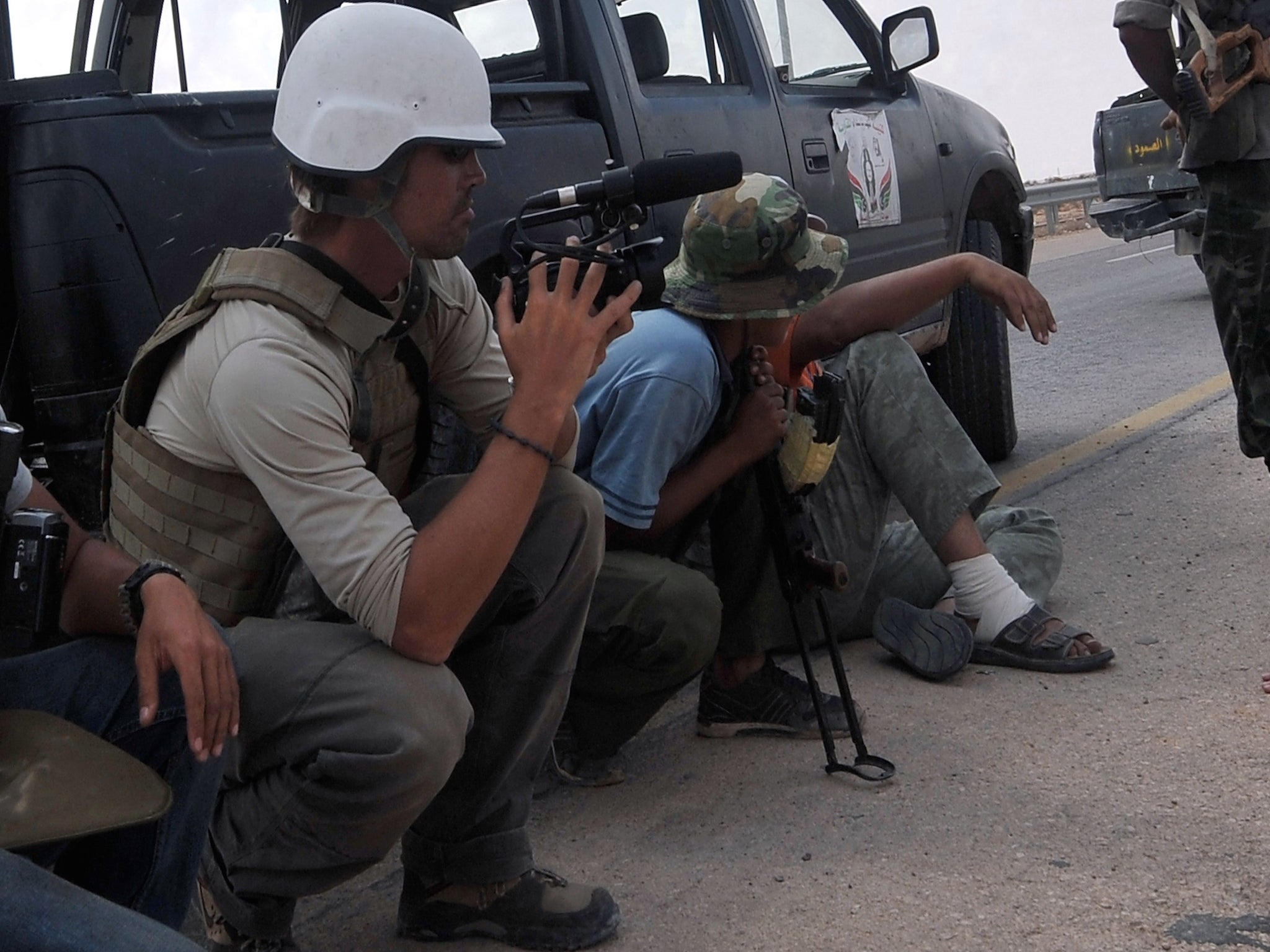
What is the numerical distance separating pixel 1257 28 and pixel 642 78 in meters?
1.64

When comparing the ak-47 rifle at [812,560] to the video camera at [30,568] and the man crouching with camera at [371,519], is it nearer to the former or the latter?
the man crouching with camera at [371,519]

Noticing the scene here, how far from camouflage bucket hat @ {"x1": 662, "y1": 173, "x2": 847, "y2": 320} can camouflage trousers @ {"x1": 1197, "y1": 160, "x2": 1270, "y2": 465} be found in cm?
149

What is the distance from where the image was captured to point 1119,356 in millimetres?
8203

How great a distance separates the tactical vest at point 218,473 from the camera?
7.20ft

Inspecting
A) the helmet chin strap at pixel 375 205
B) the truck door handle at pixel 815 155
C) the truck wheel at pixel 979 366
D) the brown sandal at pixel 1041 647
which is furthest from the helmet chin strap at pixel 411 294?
the truck wheel at pixel 979 366

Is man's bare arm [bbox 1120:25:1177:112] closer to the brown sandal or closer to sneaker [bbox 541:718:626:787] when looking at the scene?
the brown sandal

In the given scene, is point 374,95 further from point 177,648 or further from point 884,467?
point 884,467

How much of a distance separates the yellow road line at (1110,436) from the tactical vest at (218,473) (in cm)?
320

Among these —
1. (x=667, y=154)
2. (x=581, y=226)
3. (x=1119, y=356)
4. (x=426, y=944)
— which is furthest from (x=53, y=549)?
(x=1119, y=356)

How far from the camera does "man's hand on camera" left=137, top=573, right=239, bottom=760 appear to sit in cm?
193

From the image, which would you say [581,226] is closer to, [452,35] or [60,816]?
[452,35]

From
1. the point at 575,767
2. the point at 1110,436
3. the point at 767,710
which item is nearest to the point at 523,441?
the point at 575,767

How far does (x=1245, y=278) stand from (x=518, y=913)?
8.91ft

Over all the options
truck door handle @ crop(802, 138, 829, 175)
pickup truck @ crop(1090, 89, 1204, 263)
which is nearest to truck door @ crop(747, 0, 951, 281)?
truck door handle @ crop(802, 138, 829, 175)
